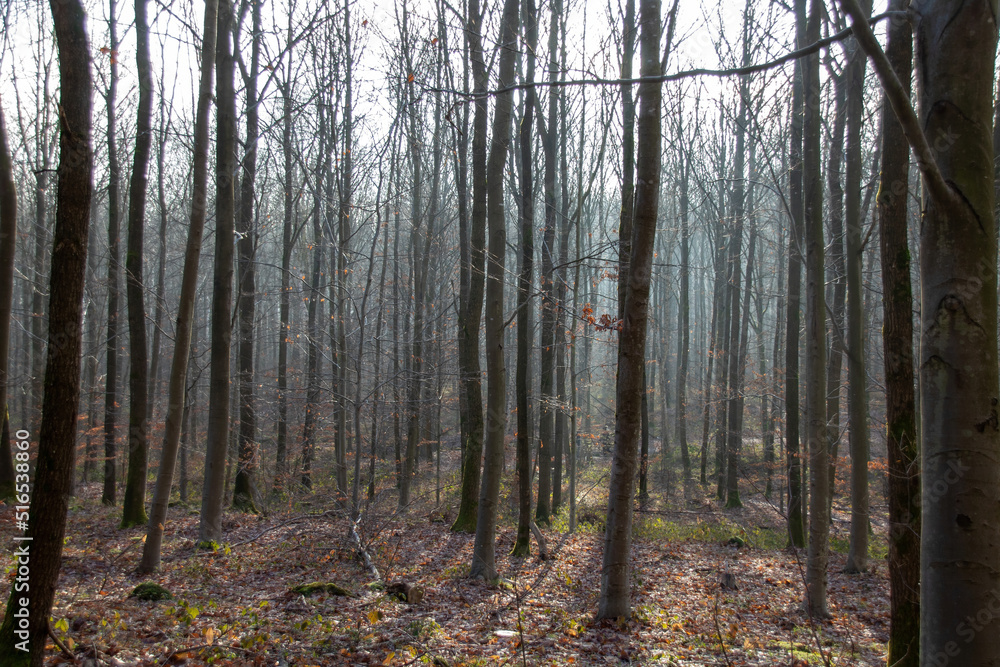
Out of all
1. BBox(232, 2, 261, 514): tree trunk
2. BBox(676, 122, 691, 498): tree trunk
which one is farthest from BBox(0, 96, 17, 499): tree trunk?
BBox(676, 122, 691, 498): tree trunk

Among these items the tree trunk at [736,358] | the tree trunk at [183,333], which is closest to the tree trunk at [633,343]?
the tree trunk at [183,333]

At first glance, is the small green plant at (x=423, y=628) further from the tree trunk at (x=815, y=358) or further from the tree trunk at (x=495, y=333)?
the tree trunk at (x=815, y=358)

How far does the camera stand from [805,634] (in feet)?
19.8

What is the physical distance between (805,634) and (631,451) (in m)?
2.80

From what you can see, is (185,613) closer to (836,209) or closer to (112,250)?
(112,250)

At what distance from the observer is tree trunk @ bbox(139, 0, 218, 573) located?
648 centimetres

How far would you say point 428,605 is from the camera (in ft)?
20.3

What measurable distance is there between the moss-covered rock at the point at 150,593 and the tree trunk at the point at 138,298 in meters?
4.02

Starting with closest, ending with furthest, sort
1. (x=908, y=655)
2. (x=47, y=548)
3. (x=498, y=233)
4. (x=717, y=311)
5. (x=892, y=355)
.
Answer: (x=47, y=548) → (x=908, y=655) → (x=892, y=355) → (x=498, y=233) → (x=717, y=311)

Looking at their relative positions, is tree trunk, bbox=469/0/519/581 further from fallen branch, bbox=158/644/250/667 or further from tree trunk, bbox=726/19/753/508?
tree trunk, bbox=726/19/753/508

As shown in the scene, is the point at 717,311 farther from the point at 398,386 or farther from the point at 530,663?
the point at 530,663

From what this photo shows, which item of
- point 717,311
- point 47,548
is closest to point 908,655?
point 47,548

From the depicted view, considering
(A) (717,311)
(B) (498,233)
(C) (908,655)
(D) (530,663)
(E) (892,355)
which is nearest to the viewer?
(C) (908,655)
